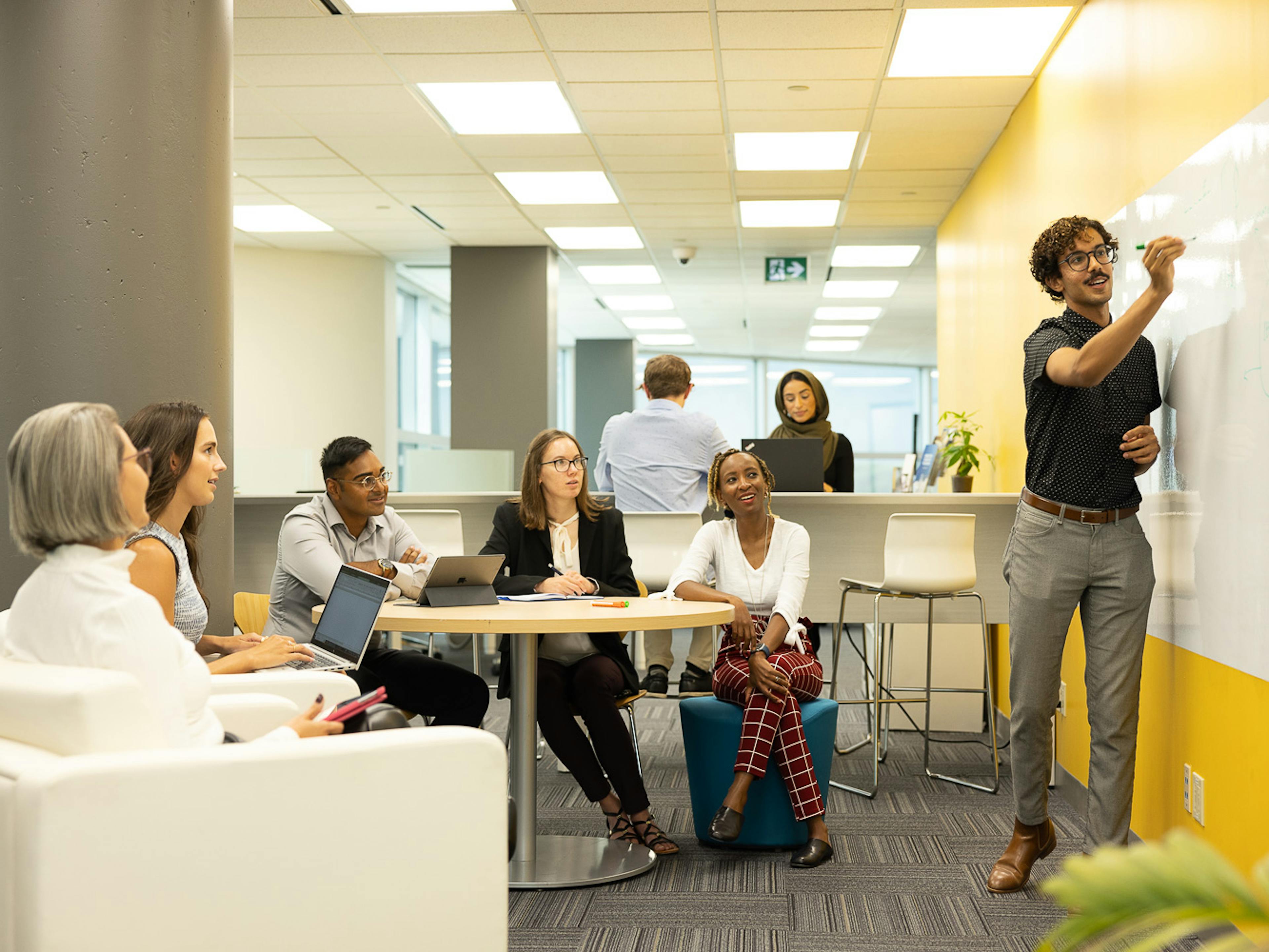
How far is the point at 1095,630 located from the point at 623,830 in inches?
56.9

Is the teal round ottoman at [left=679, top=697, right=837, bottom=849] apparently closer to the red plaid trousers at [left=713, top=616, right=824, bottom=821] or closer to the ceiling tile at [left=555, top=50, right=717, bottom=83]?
the red plaid trousers at [left=713, top=616, right=824, bottom=821]

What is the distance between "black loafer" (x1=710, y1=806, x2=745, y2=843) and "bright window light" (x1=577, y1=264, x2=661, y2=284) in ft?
25.1

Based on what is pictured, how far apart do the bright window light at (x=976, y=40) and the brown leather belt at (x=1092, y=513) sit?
2591mm

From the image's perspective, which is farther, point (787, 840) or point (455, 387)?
point (455, 387)

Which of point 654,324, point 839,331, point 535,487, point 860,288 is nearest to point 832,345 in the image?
point 839,331

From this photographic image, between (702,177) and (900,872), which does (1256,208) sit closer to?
(900,872)

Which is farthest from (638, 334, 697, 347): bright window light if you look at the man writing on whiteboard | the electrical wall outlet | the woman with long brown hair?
the woman with long brown hair

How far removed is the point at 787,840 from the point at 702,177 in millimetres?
4818

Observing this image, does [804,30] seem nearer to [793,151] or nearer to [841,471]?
[793,151]

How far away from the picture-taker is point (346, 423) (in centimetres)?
977

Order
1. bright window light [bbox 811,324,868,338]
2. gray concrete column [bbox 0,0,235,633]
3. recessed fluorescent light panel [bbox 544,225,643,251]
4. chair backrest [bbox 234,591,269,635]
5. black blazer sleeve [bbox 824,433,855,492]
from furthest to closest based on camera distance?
bright window light [bbox 811,324,868,338]
recessed fluorescent light panel [bbox 544,225,643,251]
black blazer sleeve [bbox 824,433,855,492]
chair backrest [bbox 234,591,269,635]
gray concrete column [bbox 0,0,235,633]

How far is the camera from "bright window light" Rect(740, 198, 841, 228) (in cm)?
786

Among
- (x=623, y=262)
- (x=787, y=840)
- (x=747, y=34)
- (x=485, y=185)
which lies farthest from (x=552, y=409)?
(x=787, y=840)

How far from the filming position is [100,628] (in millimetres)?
1556
